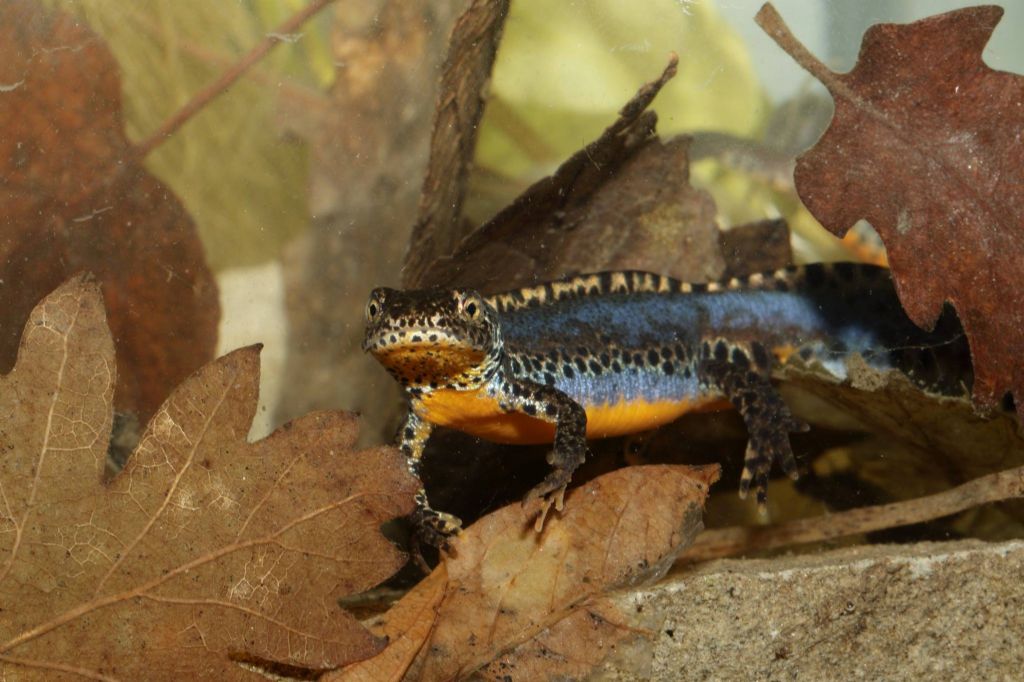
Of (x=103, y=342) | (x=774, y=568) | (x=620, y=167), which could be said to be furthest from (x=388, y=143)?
(x=774, y=568)

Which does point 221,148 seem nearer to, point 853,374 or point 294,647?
point 294,647

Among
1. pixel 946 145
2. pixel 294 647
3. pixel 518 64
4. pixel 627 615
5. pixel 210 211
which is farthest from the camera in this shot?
pixel 518 64

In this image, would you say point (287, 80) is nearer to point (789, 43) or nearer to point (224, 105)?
point (224, 105)

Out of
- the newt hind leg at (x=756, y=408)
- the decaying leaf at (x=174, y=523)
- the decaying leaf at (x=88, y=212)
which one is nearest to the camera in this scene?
the decaying leaf at (x=174, y=523)

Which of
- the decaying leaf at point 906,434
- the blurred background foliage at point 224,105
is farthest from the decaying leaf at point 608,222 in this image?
the decaying leaf at point 906,434

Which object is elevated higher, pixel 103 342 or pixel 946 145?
pixel 946 145

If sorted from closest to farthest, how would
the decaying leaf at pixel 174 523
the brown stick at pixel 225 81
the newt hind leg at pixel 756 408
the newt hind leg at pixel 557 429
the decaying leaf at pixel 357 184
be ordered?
the decaying leaf at pixel 174 523, the newt hind leg at pixel 557 429, the newt hind leg at pixel 756 408, the brown stick at pixel 225 81, the decaying leaf at pixel 357 184

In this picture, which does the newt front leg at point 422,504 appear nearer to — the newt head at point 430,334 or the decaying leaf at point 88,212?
the newt head at point 430,334
